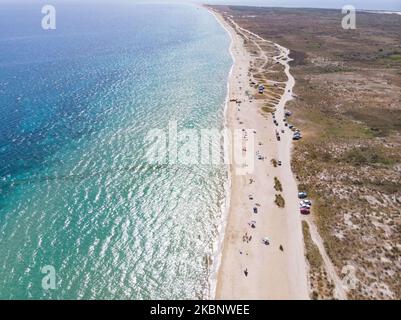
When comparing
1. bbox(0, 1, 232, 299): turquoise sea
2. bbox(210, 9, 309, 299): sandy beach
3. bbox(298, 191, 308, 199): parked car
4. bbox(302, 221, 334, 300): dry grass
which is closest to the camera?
bbox(302, 221, 334, 300): dry grass

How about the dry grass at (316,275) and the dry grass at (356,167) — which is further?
the dry grass at (356,167)

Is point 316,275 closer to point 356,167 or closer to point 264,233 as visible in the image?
point 264,233

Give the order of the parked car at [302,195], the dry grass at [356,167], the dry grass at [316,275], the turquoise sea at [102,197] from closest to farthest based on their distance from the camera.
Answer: the dry grass at [316,275]
the turquoise sea at [102,197]
the dry grass at [356,167]
the parked car at [302,195]

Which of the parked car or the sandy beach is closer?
the sandy beach

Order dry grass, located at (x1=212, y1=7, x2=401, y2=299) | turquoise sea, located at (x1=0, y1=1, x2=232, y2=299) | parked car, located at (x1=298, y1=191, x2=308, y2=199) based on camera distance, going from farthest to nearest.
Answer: parked car, located at (x1=298, y1=191, x2=308, y2=199) < dry grass, located at (x1=212, y1=7, x2=401, y2=299) < turquoise sea, located at (x1=0, y1=1, x2=232, y2=299)

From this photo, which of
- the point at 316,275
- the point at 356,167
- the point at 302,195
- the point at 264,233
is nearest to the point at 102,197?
the point at 264,233

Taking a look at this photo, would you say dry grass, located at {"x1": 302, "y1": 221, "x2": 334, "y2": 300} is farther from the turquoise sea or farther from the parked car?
the turquoise sea

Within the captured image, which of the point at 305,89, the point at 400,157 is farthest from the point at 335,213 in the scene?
the point at 305,89

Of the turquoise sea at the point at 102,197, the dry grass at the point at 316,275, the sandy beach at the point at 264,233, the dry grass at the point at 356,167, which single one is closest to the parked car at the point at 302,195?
the sandy beach at the point at 264,233

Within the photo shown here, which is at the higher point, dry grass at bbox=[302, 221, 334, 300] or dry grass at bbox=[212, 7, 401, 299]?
dry grass at bbox=[212, 7, 401, 299]

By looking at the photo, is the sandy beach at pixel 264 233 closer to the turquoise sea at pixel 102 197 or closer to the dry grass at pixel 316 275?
the dry grass at pixel 316 275

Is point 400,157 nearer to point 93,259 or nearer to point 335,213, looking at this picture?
point 335,213

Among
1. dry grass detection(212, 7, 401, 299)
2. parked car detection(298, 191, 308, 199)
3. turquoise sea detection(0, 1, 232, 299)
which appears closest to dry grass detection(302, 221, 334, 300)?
dry grass detection(212, 7, 401, 299)
